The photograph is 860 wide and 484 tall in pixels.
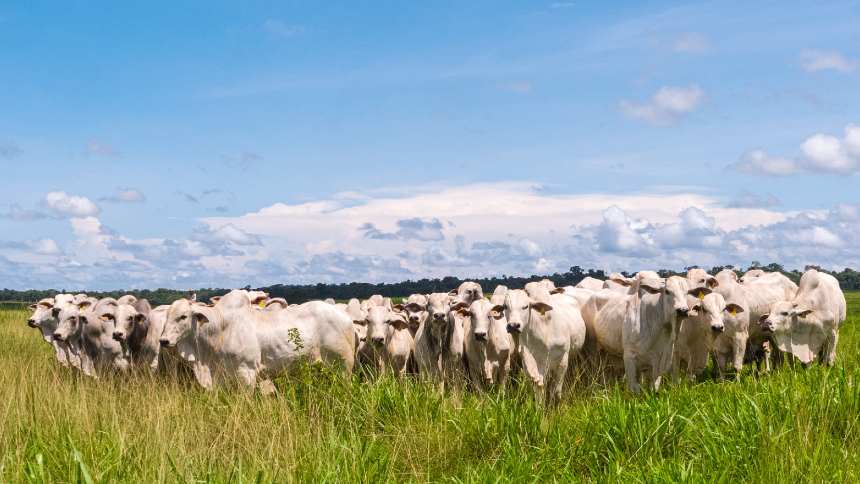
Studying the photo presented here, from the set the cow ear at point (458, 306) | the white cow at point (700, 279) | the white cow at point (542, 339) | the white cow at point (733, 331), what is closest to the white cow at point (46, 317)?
the cow ear at point (458, 306)

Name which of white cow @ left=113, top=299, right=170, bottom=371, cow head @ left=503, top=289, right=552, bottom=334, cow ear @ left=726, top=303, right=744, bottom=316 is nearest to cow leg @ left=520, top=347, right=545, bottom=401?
cow head @ left=503, top=289, right=552, bottom=334

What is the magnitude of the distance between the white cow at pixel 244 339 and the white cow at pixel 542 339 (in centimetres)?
292

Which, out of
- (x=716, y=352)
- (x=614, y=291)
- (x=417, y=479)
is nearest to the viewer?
(x=417, y=479)

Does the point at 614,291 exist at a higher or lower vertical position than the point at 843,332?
higher

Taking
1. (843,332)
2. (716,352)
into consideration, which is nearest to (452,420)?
(716,352)

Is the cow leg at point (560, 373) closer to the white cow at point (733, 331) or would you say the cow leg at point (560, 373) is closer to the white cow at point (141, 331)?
the white cow at point (733, 331)

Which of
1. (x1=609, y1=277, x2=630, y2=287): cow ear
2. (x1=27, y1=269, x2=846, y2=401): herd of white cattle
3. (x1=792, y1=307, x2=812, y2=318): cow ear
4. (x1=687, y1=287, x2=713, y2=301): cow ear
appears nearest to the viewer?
(x1=687, y1=287, x2=713, y2=301): cow ear

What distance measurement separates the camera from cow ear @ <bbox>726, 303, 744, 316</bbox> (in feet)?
45.2

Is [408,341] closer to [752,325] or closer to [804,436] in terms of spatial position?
[752,325]

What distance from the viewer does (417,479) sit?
24.6ft

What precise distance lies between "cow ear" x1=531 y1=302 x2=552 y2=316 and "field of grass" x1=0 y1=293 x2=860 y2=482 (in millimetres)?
3017

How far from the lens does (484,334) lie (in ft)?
42.7

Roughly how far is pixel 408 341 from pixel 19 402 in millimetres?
6463

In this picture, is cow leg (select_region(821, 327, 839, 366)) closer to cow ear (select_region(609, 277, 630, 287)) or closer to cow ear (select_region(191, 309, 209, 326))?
cow ear (select_region(609, 277, 630, 287))
